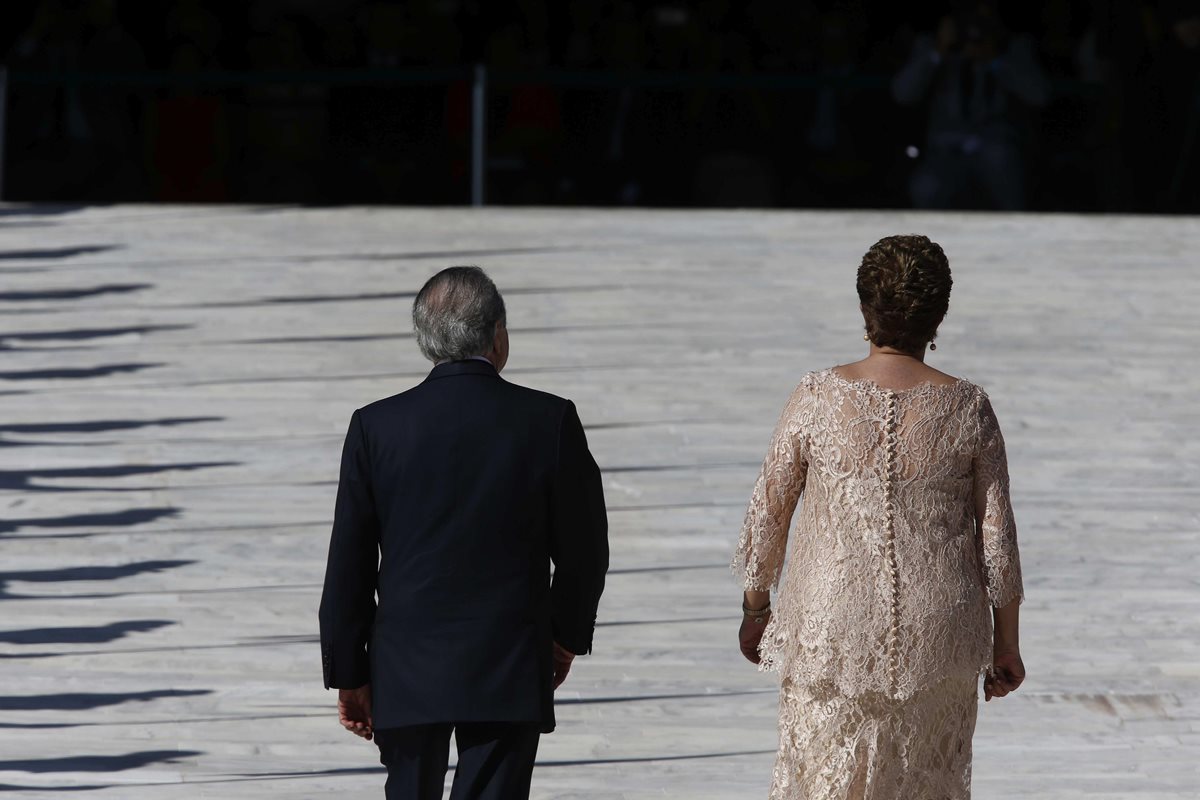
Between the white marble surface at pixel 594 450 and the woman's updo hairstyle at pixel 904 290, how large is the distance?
2008 mm

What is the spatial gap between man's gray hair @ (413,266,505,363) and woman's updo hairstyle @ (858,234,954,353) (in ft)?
2.28

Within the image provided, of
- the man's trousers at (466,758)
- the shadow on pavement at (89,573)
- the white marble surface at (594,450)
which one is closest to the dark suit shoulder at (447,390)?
the man's trousers at (466,758)

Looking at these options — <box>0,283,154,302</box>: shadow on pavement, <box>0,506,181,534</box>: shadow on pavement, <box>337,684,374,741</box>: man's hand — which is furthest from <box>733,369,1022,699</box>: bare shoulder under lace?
<box>0,283,154,302</box>: shadow on pavement

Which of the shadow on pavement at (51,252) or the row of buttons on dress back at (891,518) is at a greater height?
the shadow on pavement at (51,252)

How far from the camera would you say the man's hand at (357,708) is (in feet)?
12.2

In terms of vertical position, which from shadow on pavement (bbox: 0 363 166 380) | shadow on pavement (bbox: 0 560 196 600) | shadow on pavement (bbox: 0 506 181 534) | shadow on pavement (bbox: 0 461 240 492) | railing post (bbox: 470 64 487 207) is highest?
railing post (bbox: 470 64 487 207)

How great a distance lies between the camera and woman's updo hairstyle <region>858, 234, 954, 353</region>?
3658 millimetres

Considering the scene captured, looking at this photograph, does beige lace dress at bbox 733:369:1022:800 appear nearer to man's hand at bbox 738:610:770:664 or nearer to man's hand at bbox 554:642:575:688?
man's hand at bbox 738:610:770:664

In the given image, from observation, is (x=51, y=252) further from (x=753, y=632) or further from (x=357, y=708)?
(x=753, y=632)

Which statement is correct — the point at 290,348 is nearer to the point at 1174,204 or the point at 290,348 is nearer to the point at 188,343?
the point at 188,343

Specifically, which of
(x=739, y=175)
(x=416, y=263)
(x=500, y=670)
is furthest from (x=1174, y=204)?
(x=500, y=670)

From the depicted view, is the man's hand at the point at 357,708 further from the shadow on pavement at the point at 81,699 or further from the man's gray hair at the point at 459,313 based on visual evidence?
the shadow on pavement at the point at 81,699

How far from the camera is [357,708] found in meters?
3.74

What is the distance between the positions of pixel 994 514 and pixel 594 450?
4679 millimetres
